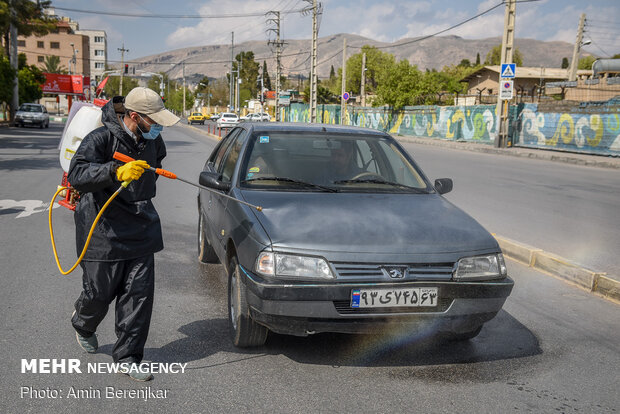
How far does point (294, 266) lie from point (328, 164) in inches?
64.0

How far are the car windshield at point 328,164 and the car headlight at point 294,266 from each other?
44.0 inches

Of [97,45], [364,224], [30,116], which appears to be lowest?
[30,116]

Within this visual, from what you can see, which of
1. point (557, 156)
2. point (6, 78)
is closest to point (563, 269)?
point (557, 156)

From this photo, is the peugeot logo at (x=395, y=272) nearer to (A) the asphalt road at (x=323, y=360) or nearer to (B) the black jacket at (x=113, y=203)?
(A) the asphalt road at (x=323, y=360)

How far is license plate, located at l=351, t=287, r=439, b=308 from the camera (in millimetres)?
3629

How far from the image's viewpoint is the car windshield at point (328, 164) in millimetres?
4859

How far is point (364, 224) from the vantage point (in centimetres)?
398

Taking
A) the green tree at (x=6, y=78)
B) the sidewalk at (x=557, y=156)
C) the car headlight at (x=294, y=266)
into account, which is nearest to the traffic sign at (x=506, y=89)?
the sidewalk at (x=557, y=156)

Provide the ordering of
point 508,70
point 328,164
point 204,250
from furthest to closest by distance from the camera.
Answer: point 508,70, point 204,250, point 328,164

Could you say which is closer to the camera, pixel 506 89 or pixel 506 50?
pixel 506 89

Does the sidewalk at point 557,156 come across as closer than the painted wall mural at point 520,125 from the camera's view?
Yes

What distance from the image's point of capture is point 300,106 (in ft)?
214

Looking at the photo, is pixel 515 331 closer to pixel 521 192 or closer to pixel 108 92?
pixel 521 192

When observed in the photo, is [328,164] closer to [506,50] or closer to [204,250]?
[204,250]
